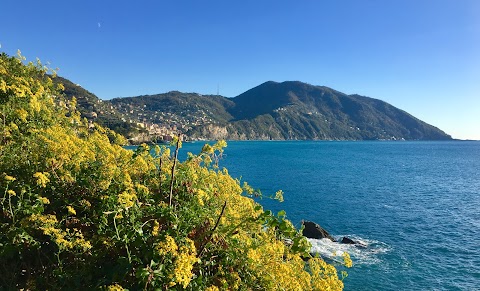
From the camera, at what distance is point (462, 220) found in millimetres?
43219

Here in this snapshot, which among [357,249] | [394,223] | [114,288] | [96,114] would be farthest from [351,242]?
[96,114]

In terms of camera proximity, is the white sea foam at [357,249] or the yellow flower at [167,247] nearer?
the yellow flower at [167,247]

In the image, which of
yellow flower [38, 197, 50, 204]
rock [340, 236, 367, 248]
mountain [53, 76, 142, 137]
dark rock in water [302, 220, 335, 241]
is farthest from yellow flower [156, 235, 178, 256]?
rock [340, 236, 367, 248]

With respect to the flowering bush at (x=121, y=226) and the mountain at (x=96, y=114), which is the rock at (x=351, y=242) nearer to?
the mountain at (x=96, y=114)

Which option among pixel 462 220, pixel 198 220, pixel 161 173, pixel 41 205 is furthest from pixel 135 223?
pixel 462 220

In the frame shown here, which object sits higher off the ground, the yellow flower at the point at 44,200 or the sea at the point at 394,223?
the yellow flower at the point at 44,200

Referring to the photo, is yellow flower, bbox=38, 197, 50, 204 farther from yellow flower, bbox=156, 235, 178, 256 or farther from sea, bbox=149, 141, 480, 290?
sea, bbox=149, 141, 480, 290

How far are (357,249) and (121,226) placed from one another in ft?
106

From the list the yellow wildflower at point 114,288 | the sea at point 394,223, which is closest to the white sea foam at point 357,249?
the sea at point 394,223

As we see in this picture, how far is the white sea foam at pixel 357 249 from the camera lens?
2930cm

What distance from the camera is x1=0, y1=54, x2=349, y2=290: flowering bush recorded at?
3.61 meters

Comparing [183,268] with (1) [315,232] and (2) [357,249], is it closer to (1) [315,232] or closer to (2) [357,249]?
(2) [357,249]

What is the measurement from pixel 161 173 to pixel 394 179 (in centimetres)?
8430

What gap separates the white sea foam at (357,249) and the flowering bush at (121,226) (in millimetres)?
25604
